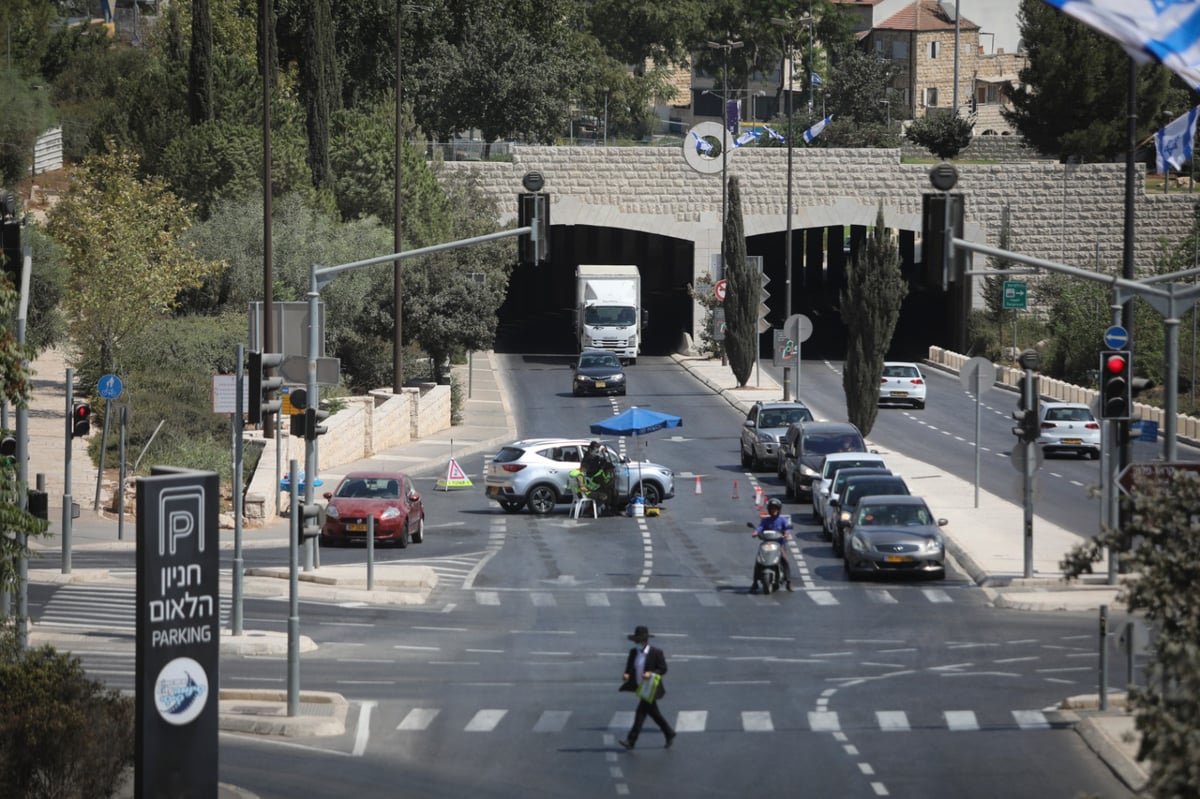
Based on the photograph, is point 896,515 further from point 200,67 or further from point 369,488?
point 200,67

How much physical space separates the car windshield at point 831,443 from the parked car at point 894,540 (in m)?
9.24

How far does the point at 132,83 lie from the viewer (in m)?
65.9

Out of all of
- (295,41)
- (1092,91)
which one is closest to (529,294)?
(295,41)

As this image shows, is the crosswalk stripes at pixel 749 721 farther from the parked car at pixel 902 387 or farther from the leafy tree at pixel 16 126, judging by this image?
the leafy tree at pixel 16 126

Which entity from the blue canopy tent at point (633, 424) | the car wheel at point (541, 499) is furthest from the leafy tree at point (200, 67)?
the car wheel at point (541, 499)

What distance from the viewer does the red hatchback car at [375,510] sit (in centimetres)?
3534

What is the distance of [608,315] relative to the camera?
7175cm

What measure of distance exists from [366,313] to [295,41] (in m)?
25.5

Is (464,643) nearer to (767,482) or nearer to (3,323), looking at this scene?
(3,323)

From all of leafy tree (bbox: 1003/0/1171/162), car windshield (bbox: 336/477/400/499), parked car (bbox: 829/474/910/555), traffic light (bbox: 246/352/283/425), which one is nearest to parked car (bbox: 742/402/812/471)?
parked car (bbox: 829/474/910/555)

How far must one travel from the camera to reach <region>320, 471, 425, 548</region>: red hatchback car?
116ft

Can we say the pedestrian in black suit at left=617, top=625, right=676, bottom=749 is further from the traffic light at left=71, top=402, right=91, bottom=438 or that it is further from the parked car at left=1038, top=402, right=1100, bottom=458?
the parked car at left=1038, top=402, right=1100, bottom=458

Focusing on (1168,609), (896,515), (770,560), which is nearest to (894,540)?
(896,515)

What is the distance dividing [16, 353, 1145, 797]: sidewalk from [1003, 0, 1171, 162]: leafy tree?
43.4 meters
